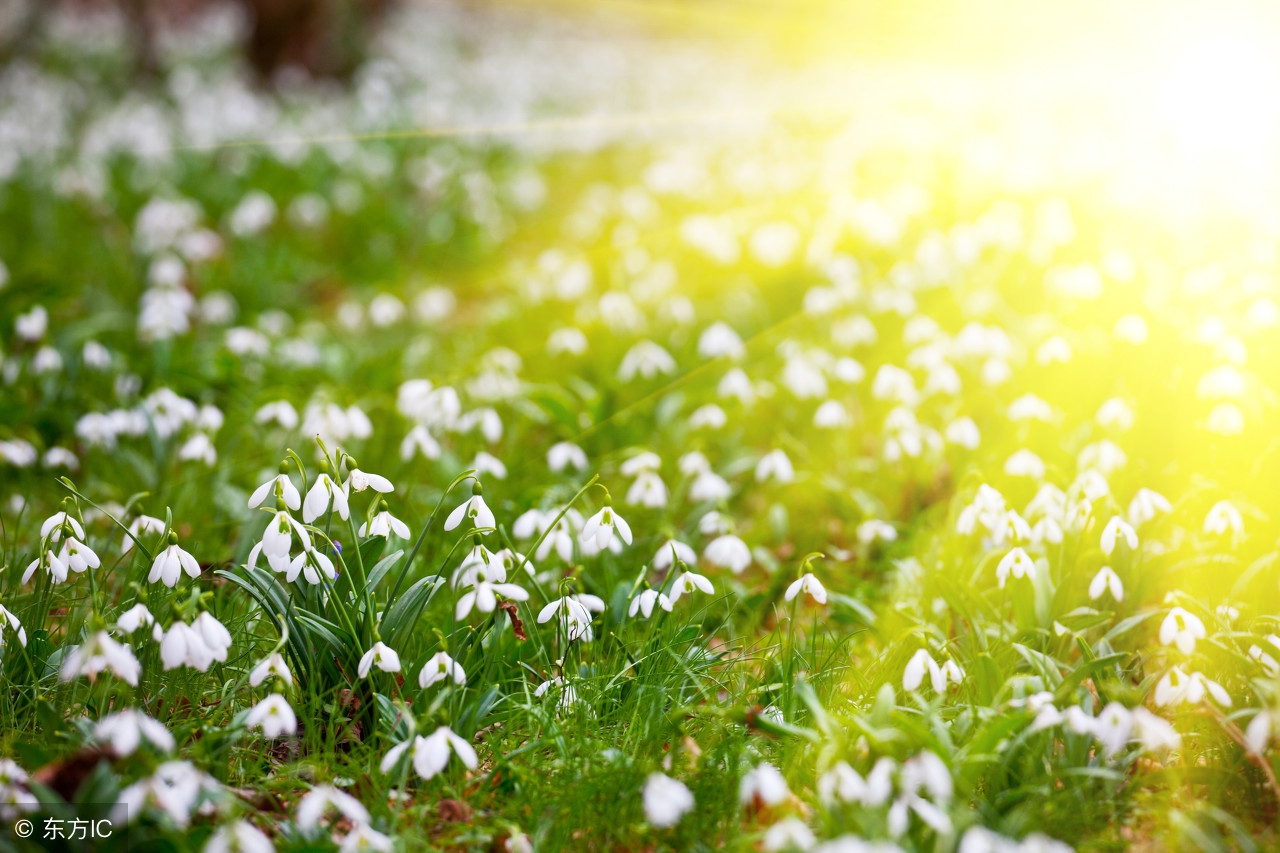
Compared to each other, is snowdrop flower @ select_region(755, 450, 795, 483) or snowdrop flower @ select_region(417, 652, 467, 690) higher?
snowdrop flower @ select_region(755, 450, 795, 483)

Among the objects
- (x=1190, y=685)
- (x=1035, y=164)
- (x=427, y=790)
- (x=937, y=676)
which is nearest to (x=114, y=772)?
(x=427, y=790)

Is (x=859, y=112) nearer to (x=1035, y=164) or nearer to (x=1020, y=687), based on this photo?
(x=1035, y=164)

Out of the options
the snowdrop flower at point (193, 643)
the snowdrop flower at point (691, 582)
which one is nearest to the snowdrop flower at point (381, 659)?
the snowdrop flower at point (193, 643)

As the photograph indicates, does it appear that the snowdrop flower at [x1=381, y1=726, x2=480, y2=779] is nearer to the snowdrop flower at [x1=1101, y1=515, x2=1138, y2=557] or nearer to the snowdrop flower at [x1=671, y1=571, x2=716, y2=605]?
the snowdrop flower at [x1=671, y1=571, x2=716, y2=605]

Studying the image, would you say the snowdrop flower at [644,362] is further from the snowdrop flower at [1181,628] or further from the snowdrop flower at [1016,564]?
the snowdrop flower at [1181,628]

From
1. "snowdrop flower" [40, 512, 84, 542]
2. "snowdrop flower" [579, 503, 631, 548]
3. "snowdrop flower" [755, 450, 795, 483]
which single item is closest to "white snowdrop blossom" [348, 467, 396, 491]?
"snowdrop flower" [579, 503, 631, 548]
